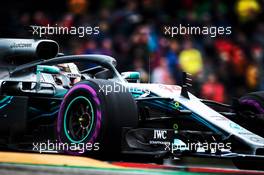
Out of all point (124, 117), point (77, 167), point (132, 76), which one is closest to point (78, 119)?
point (124, 117)

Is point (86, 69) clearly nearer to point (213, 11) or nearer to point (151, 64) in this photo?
point (151, 64)

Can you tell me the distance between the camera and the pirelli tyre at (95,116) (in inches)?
234

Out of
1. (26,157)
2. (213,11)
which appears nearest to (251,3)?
(213,11)

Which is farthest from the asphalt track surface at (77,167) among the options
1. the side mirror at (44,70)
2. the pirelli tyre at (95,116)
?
the side mirror at (44,70)

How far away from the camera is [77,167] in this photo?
5449mm

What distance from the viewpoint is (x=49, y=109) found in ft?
20.8

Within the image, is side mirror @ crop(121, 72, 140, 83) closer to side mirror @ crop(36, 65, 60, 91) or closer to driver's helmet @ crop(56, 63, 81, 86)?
driver's helmet @ crop(56, 63, 81, 86)

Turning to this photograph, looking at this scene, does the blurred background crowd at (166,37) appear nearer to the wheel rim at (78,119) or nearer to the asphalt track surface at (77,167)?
the wheel rim at (78,119)

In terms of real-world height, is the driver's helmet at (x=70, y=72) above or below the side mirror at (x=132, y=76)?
above

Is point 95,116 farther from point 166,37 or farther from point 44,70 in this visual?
point 166,37

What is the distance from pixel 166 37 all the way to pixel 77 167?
4.67 ft

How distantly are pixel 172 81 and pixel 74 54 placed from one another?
0.95 metres

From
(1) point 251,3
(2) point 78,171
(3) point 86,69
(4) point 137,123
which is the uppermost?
(1) point 251,3

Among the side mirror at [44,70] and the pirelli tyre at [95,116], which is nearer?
the pirelli tyre at [95,116]
